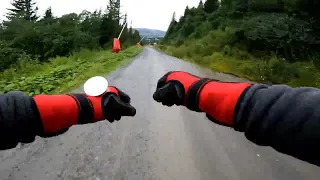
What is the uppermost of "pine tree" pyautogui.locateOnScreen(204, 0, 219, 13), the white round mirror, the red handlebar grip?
"pine tree" pyautogui.locateOnScreen(204, 0, 219, 13)

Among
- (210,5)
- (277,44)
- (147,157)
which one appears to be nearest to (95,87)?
(147,157)

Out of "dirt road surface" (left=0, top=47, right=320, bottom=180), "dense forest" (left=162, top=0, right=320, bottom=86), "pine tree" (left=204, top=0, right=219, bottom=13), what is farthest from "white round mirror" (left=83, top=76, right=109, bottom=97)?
"pine tree" (left=204, top=0, right=219, bottom=13)

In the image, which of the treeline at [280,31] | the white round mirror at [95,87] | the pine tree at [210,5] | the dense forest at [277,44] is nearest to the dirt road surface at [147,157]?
the white round mirror at [95,87]

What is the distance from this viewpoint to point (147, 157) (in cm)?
318

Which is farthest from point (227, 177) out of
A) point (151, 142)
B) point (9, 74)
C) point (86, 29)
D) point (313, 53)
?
point (86, 29)

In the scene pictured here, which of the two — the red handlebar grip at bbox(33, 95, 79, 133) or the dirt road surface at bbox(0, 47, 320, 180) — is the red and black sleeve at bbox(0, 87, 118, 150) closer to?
the red handlebar grip at bbox(33, 95, 79, 133)

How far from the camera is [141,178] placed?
2686mm

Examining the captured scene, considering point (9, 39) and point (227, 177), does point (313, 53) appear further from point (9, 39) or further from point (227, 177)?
point (9, 39)

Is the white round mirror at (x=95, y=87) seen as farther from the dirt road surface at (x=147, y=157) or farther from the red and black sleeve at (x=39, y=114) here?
the dirt road surface at (x=147, y=157)

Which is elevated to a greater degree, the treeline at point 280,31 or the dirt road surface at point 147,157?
the treeline at point 280,31

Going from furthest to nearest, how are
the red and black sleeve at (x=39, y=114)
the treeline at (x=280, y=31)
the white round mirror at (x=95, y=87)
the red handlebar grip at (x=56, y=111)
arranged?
1. the treeline at (x=280, y=31)
2. the white round mirror at (x=95, y=87)
3. the red handlebar grip at (x=56, y=111)
4. the red and black sleeve at (x=39, y=114)

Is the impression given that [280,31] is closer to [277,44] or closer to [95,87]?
[277,44]

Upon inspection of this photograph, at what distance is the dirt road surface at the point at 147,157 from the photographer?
2.74 m

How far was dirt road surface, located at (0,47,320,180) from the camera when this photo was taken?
2.74 metres
